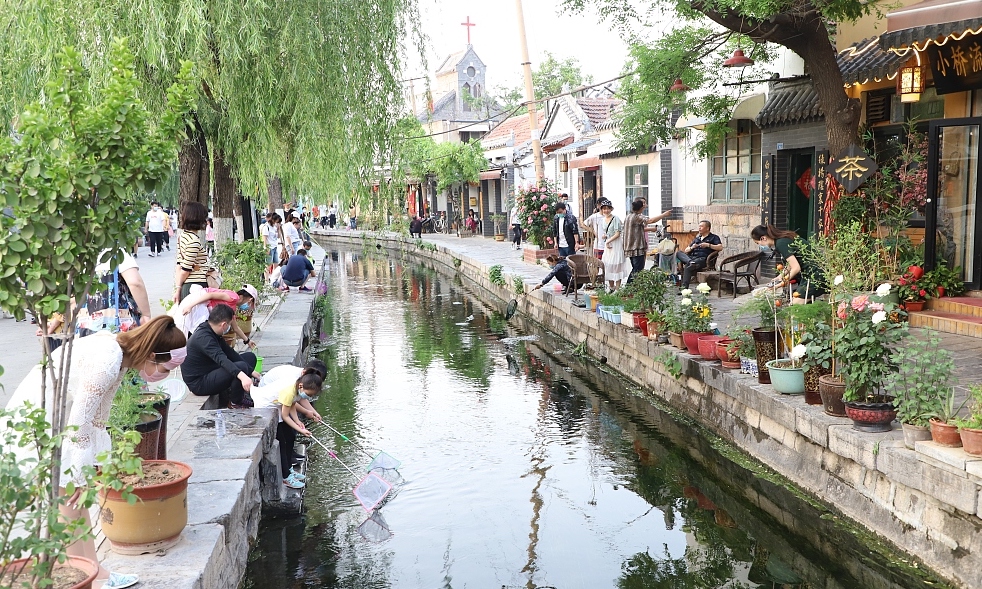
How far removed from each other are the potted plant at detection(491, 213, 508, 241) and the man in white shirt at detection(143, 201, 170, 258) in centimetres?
1147

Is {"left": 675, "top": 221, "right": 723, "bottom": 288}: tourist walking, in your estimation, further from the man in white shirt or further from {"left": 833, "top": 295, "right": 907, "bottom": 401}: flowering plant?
the man in white shirt

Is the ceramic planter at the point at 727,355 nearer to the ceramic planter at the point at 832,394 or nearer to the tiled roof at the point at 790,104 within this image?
the ceramic planter at the point at 832,394

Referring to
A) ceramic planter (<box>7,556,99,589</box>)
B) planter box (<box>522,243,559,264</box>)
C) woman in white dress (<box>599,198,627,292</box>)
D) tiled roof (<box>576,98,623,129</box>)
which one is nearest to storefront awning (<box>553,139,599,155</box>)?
tiled roof (<box>576,98,623,129</box>)

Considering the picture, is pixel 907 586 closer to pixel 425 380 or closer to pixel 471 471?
pixel 471 471

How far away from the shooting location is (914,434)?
17.4 feet

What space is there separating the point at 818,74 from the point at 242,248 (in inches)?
308

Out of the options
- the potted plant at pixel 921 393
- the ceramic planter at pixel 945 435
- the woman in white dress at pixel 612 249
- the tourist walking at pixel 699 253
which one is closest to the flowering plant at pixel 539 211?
the tourist walking at pixel 699 253

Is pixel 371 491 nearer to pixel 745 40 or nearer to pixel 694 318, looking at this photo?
pixel 694 318

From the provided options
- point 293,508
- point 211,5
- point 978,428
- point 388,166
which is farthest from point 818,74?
point 293,508

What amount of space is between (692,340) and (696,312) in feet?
1.25

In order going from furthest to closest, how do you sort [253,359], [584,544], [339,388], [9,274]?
[339,388]
[253,359]
[584,544]
[9,274]

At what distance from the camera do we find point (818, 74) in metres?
9.25

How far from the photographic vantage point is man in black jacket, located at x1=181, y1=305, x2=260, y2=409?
6762mm

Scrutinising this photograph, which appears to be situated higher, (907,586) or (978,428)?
(978,428)
